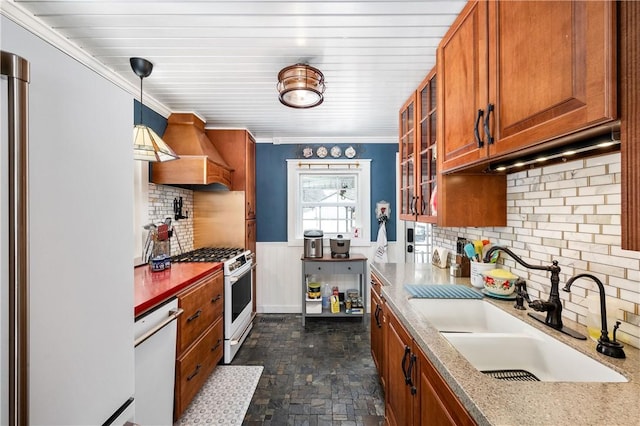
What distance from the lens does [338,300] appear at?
3.47 m

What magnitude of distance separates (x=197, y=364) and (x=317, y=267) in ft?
5.52

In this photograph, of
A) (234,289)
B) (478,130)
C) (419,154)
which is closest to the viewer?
(478,130)

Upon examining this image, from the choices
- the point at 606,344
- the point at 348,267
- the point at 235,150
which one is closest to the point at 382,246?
the point at 348,267

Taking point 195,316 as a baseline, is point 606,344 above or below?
above

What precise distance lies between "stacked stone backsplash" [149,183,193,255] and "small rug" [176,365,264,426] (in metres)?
1.28

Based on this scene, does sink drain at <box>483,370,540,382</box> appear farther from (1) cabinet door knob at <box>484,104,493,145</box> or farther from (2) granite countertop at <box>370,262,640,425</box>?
(1) cabinet door knob at <box>484,104,493,145</box>

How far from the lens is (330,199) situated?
3.85 metres

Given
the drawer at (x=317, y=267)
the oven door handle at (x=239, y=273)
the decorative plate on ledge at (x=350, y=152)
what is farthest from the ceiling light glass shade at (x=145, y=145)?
the decorative plate on ledge at (x=350, y=152)

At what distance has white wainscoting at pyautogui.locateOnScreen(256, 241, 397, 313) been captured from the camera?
147 inches

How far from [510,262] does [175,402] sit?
2.18m

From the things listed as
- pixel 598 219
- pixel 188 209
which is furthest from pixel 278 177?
pixel 598 219

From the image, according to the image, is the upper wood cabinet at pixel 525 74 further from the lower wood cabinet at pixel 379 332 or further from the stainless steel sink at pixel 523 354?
the lower wood cabinet at pixel 379 332

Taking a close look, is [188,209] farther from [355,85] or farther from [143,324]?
[355,85]

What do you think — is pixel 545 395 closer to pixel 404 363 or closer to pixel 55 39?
pixel 404 363
